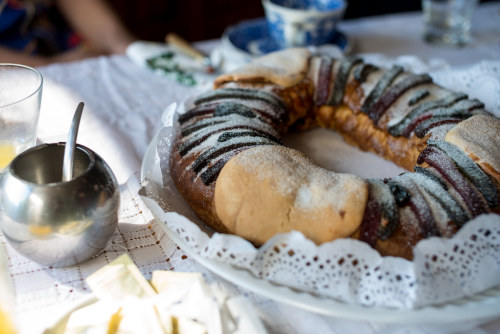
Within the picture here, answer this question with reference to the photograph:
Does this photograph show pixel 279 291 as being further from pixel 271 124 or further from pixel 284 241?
pixel 271 124

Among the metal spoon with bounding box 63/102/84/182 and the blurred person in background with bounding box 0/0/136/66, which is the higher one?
the metal spoon with bounding box 63/102/84/182

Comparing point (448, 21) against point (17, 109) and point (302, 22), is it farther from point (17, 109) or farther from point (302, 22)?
point (17, 109)

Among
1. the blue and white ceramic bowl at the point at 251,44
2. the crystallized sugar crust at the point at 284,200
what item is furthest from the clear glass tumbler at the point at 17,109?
the blue and white ceramic bowl at the point at 251,44

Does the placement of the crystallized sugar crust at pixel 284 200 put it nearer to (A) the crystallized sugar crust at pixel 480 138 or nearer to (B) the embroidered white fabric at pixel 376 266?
(B) the embroidered white fabric at pixel 376 266

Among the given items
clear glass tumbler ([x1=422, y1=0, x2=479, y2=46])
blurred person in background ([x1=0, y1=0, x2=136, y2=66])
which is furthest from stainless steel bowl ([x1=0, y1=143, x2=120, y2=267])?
clear glass tumbler ([x1=422, y1=0, x2=479, y2=46])

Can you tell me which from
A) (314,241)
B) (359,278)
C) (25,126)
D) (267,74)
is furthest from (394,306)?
(25,126)

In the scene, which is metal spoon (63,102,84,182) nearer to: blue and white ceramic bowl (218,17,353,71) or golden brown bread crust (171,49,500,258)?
golden brown bread crust (171,49,500,258)

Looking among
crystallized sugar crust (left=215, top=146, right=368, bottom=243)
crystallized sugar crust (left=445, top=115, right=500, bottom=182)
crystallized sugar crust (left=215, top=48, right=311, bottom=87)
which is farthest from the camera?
crystallized sugar crust (left=215, top=48, right=311, bottom=87)

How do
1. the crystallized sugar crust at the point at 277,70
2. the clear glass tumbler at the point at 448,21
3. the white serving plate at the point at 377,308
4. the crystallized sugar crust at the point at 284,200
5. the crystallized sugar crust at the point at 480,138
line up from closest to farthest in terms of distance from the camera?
the white serving plate at the point at 377,308
the crystallized sugar crust at the point at 284,200
the crystallized sugar crust at the point at 480,138
the crystallized sugar crust at the point at 277,70
the clear glass tumbler at the point at 448,21
